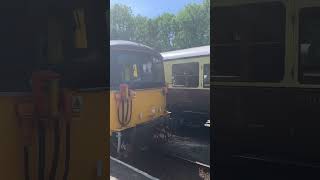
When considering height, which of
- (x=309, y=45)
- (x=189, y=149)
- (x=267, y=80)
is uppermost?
(x=309, y=45)

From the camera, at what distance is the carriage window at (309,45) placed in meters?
3.25

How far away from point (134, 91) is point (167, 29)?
4.15 meters

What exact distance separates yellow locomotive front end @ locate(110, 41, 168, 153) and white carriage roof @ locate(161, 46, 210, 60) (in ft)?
4.76

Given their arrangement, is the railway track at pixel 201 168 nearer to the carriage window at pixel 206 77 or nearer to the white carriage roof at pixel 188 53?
the carriage window at pixel 206 77

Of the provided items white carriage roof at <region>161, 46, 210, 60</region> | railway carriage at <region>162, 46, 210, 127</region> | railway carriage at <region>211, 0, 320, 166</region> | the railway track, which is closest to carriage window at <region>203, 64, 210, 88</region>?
railway carriage at <region>162, 46, 210, 127</region>

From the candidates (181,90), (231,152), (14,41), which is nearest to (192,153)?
(181,90)

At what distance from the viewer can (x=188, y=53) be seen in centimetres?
1202

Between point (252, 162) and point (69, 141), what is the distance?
148cm

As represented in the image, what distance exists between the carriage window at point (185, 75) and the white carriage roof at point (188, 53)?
247 millimetres

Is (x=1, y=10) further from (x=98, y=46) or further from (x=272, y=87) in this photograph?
(x=272, y=87)

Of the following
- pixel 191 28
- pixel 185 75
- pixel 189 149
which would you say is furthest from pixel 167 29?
pixel 189 149

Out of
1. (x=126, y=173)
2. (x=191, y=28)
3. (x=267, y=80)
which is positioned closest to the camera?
(x=267, y=80)

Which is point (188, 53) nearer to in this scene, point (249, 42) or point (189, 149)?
point (189, 149)

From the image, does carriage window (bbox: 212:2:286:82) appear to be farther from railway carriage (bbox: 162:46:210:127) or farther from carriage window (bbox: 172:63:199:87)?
carriage window (bbox: 172:63:199:87)
